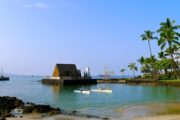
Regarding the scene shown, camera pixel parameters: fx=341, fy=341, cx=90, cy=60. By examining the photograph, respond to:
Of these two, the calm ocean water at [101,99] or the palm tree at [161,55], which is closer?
the calm ocean water at [101,99]

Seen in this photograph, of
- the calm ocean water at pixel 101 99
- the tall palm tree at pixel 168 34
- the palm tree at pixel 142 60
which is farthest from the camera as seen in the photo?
the palm tree at pixel 142 60

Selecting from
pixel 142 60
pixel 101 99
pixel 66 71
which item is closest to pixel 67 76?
pixel 66 71

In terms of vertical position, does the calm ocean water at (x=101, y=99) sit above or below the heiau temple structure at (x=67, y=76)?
below

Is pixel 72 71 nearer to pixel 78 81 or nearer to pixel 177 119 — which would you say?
pixel 78 81

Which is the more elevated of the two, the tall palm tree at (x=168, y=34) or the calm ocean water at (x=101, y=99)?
the tall palm tree at (x=168, y=34)

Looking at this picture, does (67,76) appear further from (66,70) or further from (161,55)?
(161,55)

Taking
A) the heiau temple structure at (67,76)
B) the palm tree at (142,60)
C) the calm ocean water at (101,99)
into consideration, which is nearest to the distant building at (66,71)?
the heiau temple structure at (67,76)

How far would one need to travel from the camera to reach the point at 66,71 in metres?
106

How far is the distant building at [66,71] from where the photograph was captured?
104 meters

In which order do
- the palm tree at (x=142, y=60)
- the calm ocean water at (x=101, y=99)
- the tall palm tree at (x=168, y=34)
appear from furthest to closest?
the palm tree at (x=142, y=60) < the tall palm tree at (x=168, y=34) < the calm ocean water at (x=101, y=99)

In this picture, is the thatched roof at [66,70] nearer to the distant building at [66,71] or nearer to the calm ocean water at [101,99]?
the distant building at [66,71]

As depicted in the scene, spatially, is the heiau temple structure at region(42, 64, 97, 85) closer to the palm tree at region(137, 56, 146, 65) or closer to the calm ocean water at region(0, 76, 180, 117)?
the palm tree at region(137, 56, 146, 65)

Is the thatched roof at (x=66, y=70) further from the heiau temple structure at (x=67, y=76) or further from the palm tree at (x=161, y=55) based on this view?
the palm tree at (x=161, y=55)

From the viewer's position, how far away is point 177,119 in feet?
88.3
